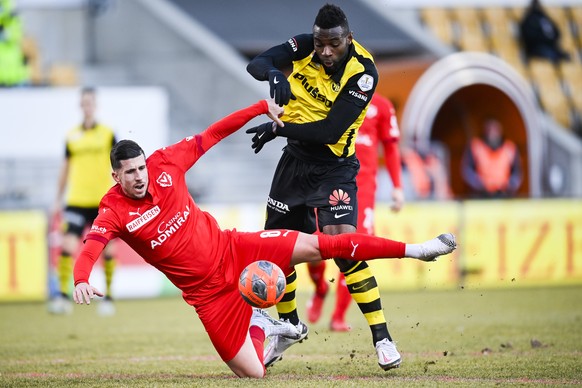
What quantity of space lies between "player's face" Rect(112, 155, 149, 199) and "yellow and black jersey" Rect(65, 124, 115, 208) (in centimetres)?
594

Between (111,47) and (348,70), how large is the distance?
528 inches

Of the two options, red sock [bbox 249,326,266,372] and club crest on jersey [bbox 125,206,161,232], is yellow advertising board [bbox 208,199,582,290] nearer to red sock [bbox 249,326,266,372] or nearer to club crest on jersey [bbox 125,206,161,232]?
red sock [bbox 249,326,266,372]

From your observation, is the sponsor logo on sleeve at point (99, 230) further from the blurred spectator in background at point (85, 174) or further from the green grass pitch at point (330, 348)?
the blurred spectator in background at point (85, 174)

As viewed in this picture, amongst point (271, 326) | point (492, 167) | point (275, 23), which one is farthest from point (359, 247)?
point (275, 23)

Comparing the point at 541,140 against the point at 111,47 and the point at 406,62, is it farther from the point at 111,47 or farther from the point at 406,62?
the point at 111,47

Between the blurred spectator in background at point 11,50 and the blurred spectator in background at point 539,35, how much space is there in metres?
10.2

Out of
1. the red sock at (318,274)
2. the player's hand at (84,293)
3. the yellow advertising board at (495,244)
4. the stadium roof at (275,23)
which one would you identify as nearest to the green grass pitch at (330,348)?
the red sock at (318,274)

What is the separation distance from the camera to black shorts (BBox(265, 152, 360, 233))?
7.87 meters

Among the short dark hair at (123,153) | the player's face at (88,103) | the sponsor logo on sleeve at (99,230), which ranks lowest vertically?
the sponsor logo on sleeve at (99,230)

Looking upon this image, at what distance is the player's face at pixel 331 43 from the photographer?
745cm

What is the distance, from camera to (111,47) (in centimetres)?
2047

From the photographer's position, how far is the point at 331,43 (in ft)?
24.6

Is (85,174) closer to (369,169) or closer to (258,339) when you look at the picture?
(369,169)

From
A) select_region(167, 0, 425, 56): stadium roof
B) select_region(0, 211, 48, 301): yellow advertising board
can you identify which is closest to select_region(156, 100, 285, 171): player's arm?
select_region(0, 211, 48, 301): yellow advertising board
